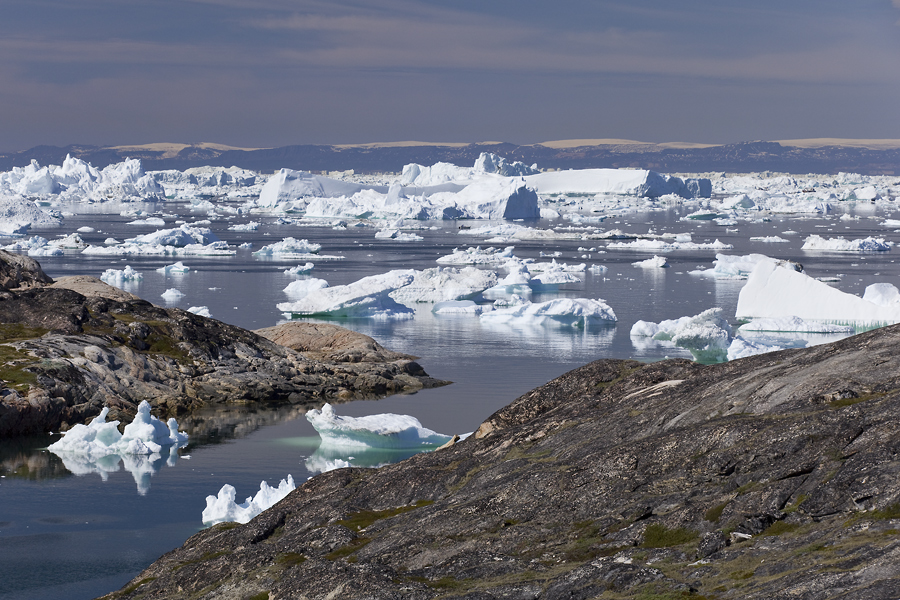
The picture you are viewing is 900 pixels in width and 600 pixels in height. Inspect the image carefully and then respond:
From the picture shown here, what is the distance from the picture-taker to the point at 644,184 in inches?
5477

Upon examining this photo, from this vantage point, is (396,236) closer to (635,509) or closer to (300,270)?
(300,270)

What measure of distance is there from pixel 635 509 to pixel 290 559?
10.9 feet

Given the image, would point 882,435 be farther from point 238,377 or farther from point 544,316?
point 544,316

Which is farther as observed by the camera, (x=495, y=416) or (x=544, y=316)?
(x=544, y=316)

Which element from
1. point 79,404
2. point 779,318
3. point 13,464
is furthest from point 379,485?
point 779,318

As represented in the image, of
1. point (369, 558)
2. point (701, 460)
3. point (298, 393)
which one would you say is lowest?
point (298, 393)

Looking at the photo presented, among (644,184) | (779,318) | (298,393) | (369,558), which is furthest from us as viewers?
(644,184)

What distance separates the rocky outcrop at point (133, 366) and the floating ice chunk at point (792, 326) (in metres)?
14.1

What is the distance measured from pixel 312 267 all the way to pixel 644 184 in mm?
89590

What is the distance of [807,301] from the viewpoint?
125ft

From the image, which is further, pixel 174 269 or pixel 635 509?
pixel 174 269

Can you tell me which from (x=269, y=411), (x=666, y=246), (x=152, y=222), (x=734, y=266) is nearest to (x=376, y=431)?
(x=269, y=411)

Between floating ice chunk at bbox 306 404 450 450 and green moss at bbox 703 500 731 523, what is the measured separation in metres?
13.8

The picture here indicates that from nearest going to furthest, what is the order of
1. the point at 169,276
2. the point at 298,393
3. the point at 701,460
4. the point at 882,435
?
the point at 882,435, the point at 701,460, the point at 298,393, the point at 169,276
